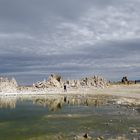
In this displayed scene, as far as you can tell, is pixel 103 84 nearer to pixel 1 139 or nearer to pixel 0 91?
pixel 0 91

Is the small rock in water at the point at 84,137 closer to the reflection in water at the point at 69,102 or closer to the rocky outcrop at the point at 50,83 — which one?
the reflection in water at the point at 69,102

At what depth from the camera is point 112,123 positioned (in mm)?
39469

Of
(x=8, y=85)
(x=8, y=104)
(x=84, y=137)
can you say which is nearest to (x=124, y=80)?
(x=8, y=85)

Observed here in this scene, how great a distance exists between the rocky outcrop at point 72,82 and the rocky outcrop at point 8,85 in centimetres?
986

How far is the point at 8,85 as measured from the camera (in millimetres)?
118000

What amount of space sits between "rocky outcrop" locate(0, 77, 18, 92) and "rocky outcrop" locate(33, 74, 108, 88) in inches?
388

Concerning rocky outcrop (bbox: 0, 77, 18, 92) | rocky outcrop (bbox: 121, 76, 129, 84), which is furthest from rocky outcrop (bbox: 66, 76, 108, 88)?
rocky outcrop (bbox: 0, 77, 18, 92)

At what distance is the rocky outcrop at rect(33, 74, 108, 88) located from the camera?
12810 centimetres

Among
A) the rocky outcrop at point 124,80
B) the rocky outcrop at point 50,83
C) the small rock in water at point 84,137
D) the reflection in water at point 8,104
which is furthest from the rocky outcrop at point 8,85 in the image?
the small rock in water at point 84,137

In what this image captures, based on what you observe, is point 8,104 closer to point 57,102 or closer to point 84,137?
point 57,102

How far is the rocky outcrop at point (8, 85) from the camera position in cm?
11462

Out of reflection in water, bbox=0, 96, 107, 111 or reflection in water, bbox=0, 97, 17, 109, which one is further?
reflection in water, bbox=0, 97, 17, 109

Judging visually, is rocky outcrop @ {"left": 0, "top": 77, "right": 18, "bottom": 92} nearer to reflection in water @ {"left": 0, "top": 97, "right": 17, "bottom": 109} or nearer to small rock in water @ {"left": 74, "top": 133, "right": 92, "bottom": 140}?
reflection in water @ {"left": 0, "top": 97, "right": 17, "bottom": 109}

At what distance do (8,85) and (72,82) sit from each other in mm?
26212
